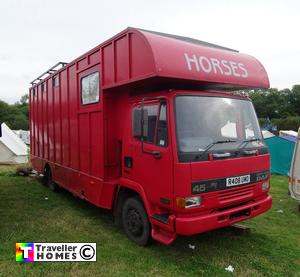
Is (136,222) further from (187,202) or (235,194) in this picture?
(235,194)

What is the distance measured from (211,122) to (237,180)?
935 millimetres

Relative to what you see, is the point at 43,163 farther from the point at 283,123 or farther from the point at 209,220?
Answer: the point at 283,123

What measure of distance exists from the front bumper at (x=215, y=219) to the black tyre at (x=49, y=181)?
5657 mm

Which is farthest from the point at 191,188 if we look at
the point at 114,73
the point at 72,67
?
the point at 72,67

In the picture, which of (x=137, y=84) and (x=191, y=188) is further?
(x=137, y=84)

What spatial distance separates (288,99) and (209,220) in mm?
82501

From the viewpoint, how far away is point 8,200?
308 inches

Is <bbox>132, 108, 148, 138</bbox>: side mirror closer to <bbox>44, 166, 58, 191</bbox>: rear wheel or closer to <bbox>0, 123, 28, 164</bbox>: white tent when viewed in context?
<bbox>44, 166, 58, 191</bbox>: rear wheel

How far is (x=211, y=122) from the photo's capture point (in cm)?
454

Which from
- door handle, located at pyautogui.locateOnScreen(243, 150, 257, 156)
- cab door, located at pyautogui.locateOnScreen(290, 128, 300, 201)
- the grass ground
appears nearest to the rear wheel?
the grass ground

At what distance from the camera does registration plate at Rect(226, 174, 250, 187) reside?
4.42m

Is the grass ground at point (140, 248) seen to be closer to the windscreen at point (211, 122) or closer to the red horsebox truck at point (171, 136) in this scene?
the red horsebox truck at point (171, 136)

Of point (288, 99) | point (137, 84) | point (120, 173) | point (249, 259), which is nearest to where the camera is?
point (249, 259)
